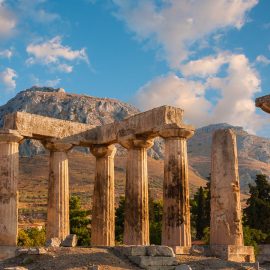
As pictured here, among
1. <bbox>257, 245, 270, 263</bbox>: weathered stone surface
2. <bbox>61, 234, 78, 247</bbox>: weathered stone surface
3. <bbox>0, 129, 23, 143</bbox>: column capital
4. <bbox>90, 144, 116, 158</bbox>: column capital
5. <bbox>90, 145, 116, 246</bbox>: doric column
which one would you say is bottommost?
<bbox>257, 245, 270, 263</bbox>: weathered stone surface

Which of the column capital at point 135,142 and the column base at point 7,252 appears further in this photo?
the column capital at point 135,142

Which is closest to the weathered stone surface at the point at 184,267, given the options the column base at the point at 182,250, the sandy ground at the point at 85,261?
the sandy ground at the point at 85,261

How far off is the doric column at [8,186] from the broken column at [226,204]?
11.8 m

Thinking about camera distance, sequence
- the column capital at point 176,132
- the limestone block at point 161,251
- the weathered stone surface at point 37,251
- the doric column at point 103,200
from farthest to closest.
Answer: the doric column at point 103,200 → the column capital at point 176,132 → the weathered stone surface at point 37,251 → the limestone block at point 161,251

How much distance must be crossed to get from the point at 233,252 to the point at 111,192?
485 inches

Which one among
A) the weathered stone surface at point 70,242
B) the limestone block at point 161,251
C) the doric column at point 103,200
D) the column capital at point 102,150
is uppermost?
the column capital at point 102,150

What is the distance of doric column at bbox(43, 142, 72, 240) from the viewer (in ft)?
116

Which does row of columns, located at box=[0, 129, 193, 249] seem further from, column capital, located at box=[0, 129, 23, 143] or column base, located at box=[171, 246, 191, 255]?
column base, located at box=[171, 246, 191, 255]

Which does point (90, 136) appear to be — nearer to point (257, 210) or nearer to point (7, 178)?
point (7, 178)

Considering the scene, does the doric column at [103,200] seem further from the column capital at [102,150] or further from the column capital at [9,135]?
the column capital at [9,135]

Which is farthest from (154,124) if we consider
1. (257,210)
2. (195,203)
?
(195,203)

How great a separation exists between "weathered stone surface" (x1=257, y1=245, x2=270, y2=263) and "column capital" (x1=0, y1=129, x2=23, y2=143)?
2568 centimetres

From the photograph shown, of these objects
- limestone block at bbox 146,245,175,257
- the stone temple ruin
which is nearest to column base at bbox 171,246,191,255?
the stone temple ruin

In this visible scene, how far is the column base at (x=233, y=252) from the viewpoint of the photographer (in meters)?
27.5
